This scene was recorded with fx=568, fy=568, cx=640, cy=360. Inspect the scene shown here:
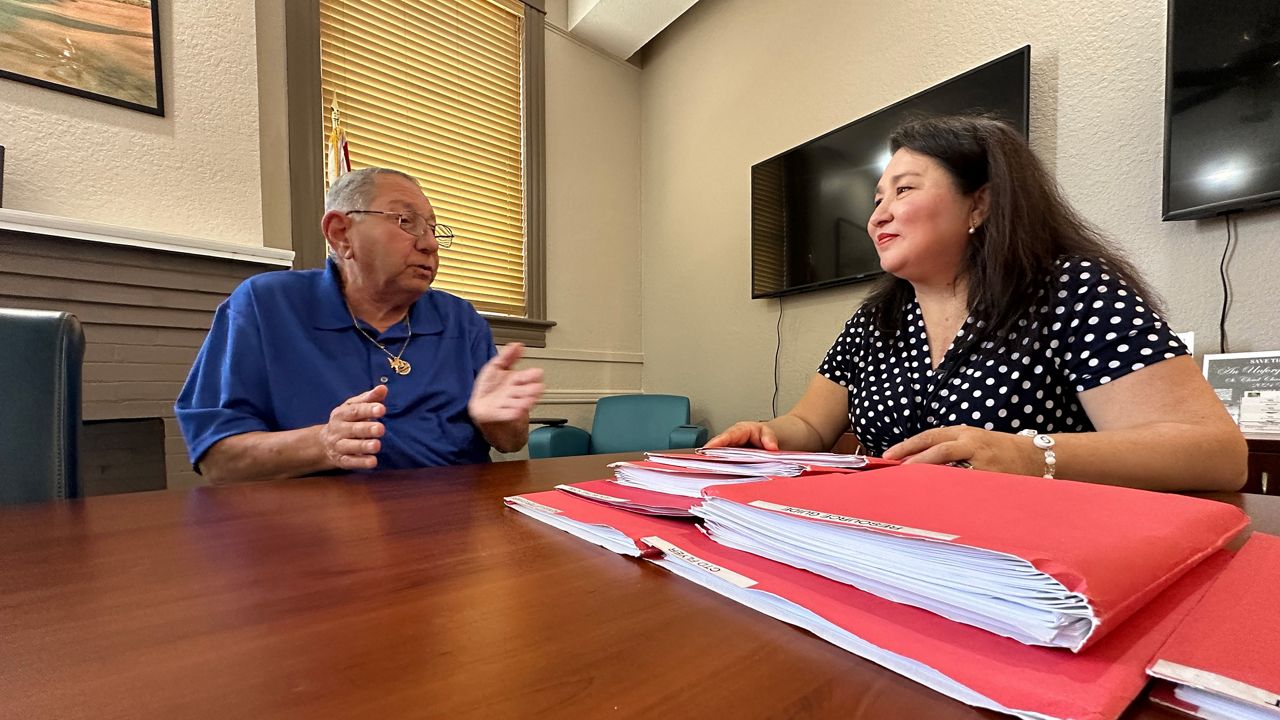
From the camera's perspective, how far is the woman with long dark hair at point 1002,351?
2.35 feet

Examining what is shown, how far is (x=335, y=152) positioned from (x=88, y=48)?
720 millimetres

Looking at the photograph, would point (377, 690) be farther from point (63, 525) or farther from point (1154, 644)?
point (63, 525)

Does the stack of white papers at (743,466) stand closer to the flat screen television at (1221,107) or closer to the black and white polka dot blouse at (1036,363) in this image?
the black and white polka dot blouse at (1036,363)

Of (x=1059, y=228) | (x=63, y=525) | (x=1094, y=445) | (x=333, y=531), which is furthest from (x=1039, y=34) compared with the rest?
(x=63, y=525)

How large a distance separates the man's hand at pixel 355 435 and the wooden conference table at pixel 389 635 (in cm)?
32

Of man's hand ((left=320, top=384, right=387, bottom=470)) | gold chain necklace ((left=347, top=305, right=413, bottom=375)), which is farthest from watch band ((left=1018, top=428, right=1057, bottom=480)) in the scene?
gold chain necklace ((left=347, top=305, right=413, bottom=375))

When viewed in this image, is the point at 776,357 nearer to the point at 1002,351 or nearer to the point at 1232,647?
the point at 1002,351

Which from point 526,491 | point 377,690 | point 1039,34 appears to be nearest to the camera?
point 377,690

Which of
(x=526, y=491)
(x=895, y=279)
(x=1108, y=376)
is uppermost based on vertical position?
(x=895, y=279)

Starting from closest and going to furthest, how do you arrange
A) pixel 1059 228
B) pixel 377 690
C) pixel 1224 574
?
pixel 377 690, pixel 1224 574, pixel 1059 228

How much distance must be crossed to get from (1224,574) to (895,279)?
1.06 meters

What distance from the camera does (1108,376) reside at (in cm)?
86

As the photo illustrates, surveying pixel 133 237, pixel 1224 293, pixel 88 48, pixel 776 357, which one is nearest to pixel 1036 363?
pixel 1224 293

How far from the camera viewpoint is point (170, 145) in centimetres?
183
